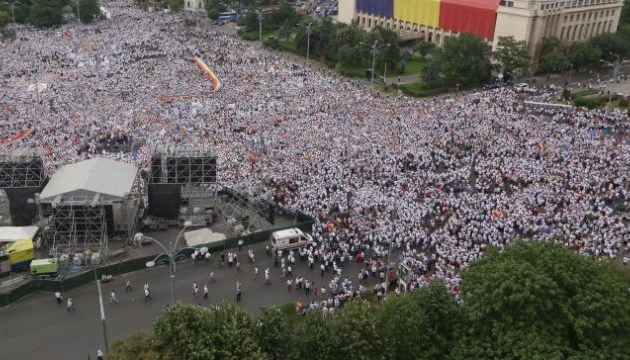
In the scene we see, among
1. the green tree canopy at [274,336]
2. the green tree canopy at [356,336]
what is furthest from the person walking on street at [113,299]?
the green tree canopy at [356,336]

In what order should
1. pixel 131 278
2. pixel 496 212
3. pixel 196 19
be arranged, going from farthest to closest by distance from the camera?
pixel 196 19 < pixel 496 212 < pixel 131 278

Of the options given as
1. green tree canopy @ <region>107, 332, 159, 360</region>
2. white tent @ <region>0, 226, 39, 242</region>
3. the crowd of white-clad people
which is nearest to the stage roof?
white tent @ <region>0, 226, 39, 242</region>

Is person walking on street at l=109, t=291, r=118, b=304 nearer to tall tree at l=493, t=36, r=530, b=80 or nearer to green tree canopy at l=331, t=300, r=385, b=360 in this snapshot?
green tree canopy at l=331, t=300, r=385, b=360

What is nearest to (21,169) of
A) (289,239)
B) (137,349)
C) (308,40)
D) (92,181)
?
(92,181)

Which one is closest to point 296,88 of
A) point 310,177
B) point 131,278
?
point 310,177

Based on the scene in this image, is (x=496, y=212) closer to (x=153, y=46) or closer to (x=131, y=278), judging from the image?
(x=131, y=278)
